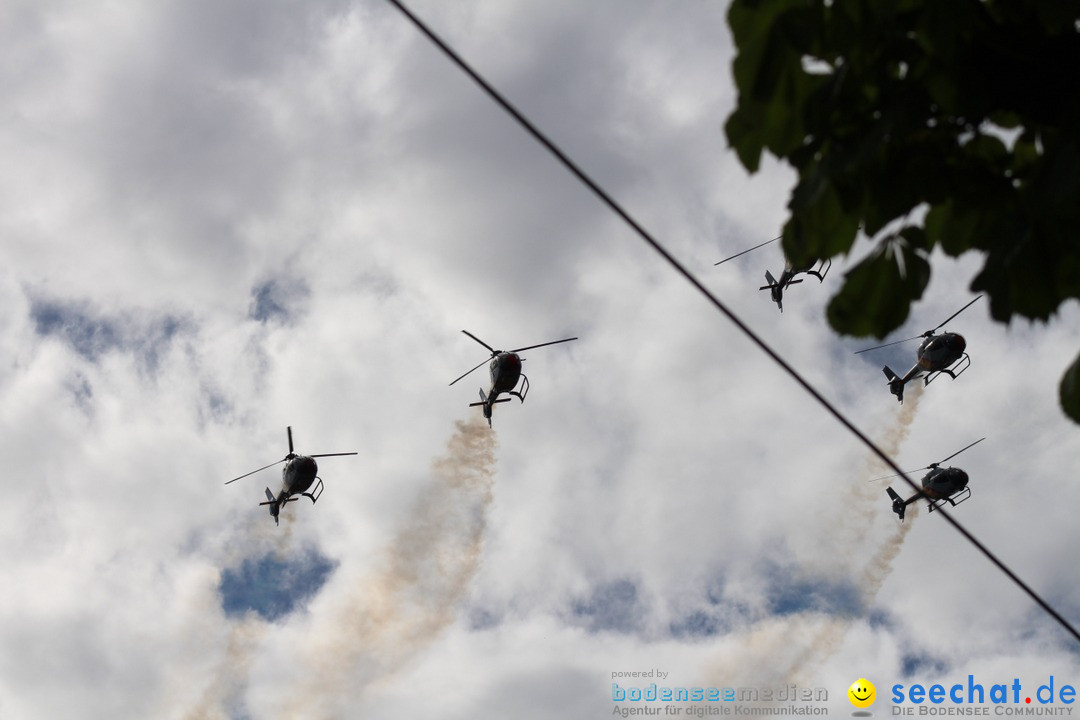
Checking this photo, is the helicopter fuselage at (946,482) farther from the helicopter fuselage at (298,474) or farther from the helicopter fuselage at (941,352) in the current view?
the helicopter fuselage at (298,474)

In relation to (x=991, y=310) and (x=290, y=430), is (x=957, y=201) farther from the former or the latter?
(x=290, y=430)

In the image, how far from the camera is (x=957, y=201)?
4340 mm

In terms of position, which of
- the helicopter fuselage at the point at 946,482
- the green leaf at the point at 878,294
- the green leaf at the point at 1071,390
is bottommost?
the green leaf at the point at 1071,390

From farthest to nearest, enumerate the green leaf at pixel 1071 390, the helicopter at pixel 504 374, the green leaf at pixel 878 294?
the helicopter at pixel 504 374
the green leaf at pixel 878 294
the green leaf at pixel 1071 390

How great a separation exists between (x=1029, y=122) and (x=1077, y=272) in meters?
0.61

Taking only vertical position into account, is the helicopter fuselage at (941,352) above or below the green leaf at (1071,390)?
above

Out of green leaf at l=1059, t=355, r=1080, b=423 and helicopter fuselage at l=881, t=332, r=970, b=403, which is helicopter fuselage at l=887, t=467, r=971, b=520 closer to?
helicopter fuselage at l=881, t=332, r=970, b=403

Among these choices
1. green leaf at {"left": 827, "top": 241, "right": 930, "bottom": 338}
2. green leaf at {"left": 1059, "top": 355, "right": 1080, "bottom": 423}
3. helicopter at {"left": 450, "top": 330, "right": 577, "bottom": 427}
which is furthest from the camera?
helicopter at {"left": 450, "top": 330, "right": 577, "bottom": 427}

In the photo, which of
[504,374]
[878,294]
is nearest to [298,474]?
[504,374]

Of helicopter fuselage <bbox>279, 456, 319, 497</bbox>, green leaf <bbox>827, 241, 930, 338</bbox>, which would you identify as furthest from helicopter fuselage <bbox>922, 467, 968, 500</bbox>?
green leaf <bbox>827, 241, 930, 338</bbox>

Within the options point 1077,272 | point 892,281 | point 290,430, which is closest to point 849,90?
point 892,281

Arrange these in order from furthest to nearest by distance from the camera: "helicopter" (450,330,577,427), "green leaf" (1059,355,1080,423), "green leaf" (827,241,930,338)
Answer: "helicopter" (450,330,577,427) → "green leaf" (827,241,930,338) → "green leaf" (1059,355,1080,423)

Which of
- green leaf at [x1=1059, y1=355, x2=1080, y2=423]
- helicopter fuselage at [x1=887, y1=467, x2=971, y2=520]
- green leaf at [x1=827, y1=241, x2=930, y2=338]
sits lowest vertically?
green leaf at [x1=1059, y1=355, x2=1080, y2=423]

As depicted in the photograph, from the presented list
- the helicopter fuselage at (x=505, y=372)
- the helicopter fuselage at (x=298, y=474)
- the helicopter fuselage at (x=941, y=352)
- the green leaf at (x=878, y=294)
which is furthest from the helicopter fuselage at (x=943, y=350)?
the green leaf at (x=878, y=294)
